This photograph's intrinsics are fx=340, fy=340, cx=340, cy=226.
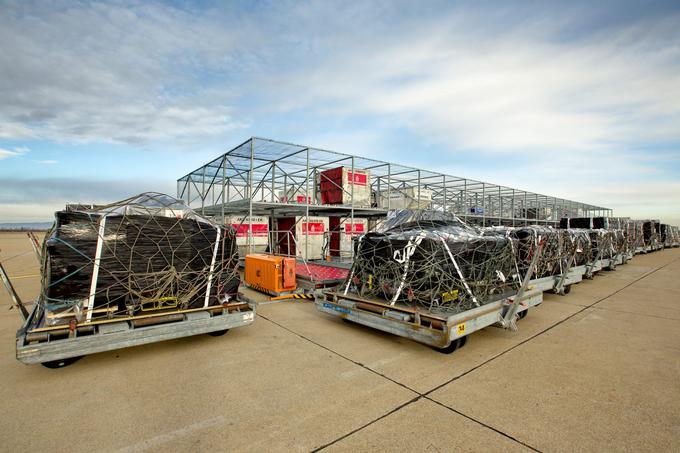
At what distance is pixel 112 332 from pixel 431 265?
14.4 feet

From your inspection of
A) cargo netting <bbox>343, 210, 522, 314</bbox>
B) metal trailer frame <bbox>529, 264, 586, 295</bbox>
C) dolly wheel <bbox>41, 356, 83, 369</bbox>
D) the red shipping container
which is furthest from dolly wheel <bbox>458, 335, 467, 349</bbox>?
the red shipping container

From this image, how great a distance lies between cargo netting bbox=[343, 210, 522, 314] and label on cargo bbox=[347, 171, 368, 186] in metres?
6.96

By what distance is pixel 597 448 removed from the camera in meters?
2.78

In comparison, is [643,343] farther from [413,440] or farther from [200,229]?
[200,229]

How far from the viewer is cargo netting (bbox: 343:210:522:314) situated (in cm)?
531

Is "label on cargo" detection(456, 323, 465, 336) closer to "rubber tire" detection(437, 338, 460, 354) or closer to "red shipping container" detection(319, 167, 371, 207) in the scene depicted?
"rubber tire" detection(437, 338, 460, 354)

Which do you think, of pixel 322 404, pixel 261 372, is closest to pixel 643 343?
pixel 322 404

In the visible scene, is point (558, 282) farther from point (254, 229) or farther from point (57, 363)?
point (254, 229)

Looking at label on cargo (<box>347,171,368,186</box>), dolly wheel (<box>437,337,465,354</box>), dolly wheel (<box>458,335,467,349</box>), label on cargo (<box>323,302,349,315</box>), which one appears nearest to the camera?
dolly wheel (<box>437,337,465,354</box>)

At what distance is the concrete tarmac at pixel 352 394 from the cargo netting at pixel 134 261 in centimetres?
71

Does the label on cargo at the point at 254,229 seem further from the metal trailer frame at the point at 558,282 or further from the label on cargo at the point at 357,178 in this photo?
the metal trailer frame at the point at 558,282

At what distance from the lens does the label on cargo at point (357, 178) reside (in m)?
13.4

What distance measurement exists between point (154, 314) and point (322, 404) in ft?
9.14

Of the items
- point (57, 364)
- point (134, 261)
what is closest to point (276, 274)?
point (134, 261)
